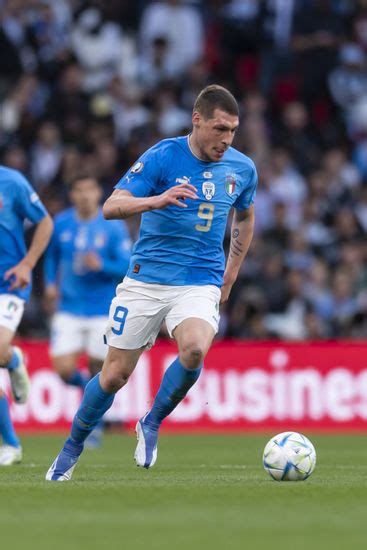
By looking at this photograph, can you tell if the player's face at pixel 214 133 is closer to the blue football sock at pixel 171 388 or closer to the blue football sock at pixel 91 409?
the blue football sock at pixel 171 388

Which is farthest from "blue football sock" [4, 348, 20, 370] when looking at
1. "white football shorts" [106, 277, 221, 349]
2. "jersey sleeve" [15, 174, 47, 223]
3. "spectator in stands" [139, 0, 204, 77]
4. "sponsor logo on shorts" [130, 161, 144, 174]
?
"spectator in stands" [139, 0, 204, 77]

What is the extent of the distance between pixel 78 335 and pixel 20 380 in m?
2.74

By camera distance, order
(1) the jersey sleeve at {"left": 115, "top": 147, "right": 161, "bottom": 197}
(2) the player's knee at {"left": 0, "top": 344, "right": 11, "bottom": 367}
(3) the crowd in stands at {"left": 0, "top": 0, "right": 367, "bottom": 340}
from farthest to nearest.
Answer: (3) the crowd in stands at {"left": 0, "top": 0, "right": 367, "bottom": 340}, (2) the player's knee at {"left": 0, "top": 344, "right": 11, "bottom": 367}, (1) the jersey sleeve at {"left": 115, "top": 147, "right": 161, "bottom": 197}

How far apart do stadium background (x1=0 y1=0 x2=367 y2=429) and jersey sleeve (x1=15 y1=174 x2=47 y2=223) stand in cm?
552

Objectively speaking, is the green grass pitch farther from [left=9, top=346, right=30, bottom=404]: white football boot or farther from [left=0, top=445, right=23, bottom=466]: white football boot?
[left=9, top=346, right=30, bottom=404]: white football boot

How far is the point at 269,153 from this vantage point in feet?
60.8

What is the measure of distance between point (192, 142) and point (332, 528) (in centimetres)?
310

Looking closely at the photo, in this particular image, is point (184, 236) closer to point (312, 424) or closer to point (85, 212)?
point (85, 212)

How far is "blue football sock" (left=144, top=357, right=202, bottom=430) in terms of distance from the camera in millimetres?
8180

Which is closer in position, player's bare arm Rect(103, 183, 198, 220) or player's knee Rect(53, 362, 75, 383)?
player's bare arm Rect(103, 183, 198, 220)

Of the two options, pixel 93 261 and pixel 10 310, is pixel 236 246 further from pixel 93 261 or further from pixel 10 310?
pixel 93 261

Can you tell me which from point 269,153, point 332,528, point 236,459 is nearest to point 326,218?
point 269,153

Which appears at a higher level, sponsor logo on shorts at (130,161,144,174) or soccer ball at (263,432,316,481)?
sponsor logo on shorts at (130,161,144,174)

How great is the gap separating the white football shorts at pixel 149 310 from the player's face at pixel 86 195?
502 centimetres
